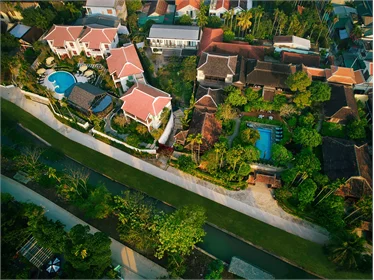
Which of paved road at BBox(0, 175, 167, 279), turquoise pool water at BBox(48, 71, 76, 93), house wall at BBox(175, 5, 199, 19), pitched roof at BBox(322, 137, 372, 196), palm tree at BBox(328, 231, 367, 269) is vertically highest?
house wall at BBox(175, 5, 199, 19)

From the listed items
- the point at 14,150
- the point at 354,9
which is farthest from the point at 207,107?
the point at 354,9

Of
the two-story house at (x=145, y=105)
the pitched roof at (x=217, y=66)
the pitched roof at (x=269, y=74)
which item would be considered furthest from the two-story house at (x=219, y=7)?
the two-story house at (x=145, y=105)

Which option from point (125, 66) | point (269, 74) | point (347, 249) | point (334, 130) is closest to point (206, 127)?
point (269, 74)

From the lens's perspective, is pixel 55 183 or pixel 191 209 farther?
pixel 55 183

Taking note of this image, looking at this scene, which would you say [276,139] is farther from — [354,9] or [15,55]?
[15,55]

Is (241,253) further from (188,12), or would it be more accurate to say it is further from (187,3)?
(187,3)

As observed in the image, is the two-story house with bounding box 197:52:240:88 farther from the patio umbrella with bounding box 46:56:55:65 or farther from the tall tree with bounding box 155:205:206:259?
the patio umbrella with bounding box 46:56:55:65

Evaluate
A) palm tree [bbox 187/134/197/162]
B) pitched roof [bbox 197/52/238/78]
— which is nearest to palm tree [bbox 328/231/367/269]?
palm tree [bbox 187/134/197/162]
